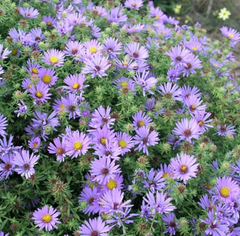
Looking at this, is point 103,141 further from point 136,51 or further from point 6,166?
point 136,51

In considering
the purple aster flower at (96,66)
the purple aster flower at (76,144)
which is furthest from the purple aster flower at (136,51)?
the purple aster flower at (76,144)

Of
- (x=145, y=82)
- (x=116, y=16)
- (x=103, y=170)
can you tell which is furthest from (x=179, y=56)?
(x=103, y=170)

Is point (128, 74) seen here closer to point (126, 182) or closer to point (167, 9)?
point (126, 182)

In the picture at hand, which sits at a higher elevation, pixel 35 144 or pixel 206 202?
pixel 35 144

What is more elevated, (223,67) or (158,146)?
(223,67)

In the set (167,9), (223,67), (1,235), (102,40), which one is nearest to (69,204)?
(1,235)

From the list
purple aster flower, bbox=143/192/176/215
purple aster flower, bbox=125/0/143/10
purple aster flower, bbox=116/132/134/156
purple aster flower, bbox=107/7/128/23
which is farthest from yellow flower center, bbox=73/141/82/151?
purple aster flower, bbox=125/0/143/10
